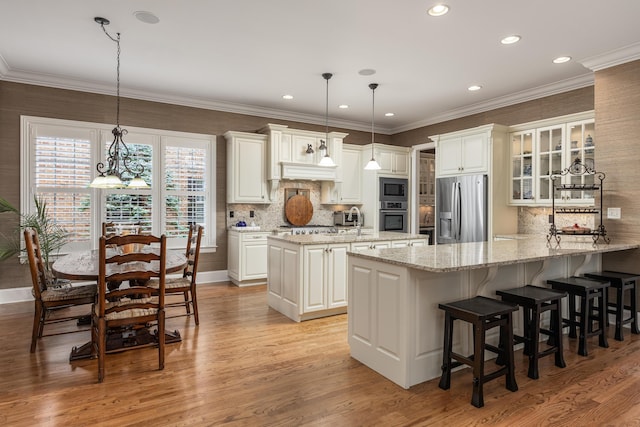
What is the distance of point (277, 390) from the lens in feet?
8.11

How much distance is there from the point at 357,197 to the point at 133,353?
4763 millimetres

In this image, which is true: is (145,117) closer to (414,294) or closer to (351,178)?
(351,178)

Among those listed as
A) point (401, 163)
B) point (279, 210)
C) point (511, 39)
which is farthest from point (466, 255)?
point (401, 163)

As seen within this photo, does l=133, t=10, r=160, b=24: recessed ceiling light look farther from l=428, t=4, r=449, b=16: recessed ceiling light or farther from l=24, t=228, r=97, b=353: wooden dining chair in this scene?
l=428, t=4, r=449, b=16: recessed ceiling light

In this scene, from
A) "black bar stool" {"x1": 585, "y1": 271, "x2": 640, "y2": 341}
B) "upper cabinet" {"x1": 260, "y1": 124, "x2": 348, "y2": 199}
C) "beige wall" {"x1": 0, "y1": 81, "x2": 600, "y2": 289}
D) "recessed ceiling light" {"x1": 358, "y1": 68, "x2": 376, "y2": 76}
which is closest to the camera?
"black bar stool" {"x1": 585, "y1": 271, "x2": 640, "y2": 341}

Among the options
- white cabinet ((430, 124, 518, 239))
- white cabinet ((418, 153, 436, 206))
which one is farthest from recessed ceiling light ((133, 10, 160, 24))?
white cabinet ((418, 153, 436, 206))

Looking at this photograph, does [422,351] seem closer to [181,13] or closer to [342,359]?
[342,359]

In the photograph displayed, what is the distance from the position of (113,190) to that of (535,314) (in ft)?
16.9

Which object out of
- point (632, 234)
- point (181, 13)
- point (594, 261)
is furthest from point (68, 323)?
point (632, 234)

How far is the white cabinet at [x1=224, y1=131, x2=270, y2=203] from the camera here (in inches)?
228

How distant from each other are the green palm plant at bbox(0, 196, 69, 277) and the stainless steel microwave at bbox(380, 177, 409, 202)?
16.0ft

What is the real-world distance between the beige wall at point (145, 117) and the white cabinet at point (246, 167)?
251 mm

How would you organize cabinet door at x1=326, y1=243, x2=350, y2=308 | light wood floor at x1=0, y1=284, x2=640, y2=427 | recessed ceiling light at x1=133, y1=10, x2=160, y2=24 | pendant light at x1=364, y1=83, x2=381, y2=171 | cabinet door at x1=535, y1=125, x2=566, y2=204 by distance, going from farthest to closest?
pendant light at x1=364, y1=83, x2=381, y2=171 < cabinet door at x1=535, y1=125, x2=566, y2=204 < cabinet door at x1=326, y1=243, x2=350, y2=308 < recessed ceiling light at x1=133, y1=10, x2=160, y2=24 < light wood floor at x1=0, y1=284, x2=640, y2=427

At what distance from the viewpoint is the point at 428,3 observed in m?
2.97
